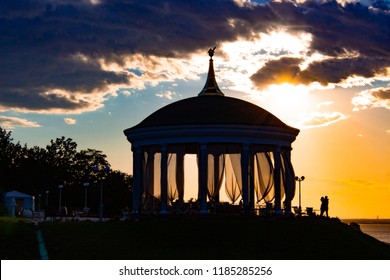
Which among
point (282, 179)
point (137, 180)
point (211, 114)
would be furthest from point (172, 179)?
point (282, 179)

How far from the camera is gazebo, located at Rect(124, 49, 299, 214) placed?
185 ft

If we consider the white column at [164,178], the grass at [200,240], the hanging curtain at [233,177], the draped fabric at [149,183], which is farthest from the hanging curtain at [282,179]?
the draped fabric at [149,183]

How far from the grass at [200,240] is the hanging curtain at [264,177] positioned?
4.92 metres

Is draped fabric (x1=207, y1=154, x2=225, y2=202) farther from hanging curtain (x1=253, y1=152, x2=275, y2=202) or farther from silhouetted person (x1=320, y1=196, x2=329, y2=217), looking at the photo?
silhouetted person (x1=320, y1=196, x2=329, y2=217)

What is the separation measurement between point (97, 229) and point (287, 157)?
1673 cm

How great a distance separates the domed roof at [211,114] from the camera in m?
56.9

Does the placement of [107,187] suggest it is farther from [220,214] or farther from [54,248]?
[54,248]

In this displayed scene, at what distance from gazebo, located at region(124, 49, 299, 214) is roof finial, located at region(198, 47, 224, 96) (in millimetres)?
1626

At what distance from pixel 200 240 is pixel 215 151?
16.5m

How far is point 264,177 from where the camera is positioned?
196ft

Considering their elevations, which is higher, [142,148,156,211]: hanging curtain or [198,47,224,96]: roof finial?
[198,47,224,96]: roof finial

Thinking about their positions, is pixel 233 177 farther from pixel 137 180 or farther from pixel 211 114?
pixel 137 180

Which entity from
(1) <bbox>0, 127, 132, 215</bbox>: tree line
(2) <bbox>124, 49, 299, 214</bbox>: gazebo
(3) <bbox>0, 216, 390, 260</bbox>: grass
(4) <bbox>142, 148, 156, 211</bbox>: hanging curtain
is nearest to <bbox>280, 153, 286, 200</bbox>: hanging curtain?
(2) <bbox>124, 49, 299, 214</bbox>: gazebo

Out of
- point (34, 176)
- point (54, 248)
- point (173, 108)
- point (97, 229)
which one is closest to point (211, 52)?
point (173, 108)
